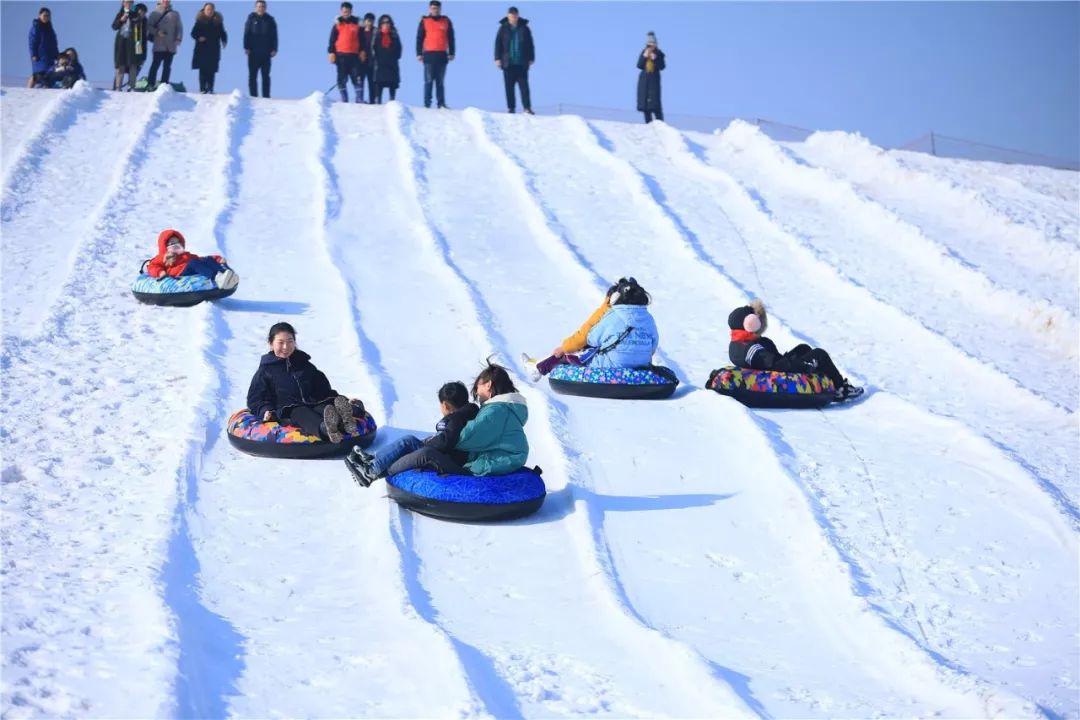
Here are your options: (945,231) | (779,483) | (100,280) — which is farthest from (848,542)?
(945,231)

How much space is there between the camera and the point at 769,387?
1049cm

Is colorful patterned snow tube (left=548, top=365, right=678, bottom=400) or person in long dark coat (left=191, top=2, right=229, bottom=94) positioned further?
person in long dark coat (left=191, top=2, right=229, bottom=94)

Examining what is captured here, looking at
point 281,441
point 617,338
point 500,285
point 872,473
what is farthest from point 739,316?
point 281,441

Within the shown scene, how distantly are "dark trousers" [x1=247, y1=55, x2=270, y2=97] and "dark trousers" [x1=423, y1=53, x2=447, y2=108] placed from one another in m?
2.26

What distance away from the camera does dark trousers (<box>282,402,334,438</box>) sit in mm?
8312

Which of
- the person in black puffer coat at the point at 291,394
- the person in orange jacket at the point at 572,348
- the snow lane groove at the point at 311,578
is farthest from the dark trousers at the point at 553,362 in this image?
the person in black puffer coat at the point at 291,394

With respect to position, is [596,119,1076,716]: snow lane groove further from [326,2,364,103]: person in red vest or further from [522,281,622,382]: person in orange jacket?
[326,2,364,103]: person in red vest

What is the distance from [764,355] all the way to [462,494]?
3.94 m

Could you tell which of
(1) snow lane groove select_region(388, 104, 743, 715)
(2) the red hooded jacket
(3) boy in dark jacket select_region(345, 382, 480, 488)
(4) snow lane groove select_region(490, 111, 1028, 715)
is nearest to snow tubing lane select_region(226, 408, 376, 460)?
(3) boy in dark jacket select_region(345, 382, 480, 488)

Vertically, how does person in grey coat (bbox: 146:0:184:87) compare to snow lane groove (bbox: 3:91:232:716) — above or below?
above

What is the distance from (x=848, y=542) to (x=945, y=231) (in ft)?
32.6

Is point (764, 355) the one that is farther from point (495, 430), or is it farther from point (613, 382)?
point (495, 430)

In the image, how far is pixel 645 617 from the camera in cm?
669

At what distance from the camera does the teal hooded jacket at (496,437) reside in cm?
753
